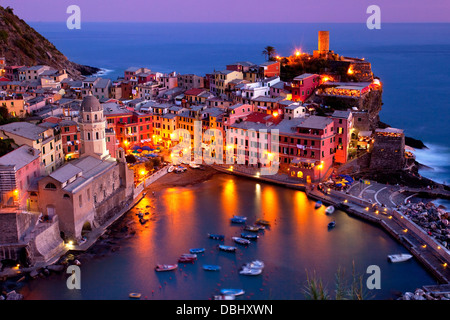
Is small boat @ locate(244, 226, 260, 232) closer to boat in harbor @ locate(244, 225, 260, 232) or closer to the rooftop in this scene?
boat in harbor @ locate(244, 225, 260, 232)

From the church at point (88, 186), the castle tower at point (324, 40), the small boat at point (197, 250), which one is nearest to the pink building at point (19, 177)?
the church at point (88, 186)

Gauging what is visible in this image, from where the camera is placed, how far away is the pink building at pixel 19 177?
61.7 ft

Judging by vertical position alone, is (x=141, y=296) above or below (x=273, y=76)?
below

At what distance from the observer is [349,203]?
2344 cm

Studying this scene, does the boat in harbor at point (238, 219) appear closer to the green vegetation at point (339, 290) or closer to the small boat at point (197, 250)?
the small boat at point (197, 250)

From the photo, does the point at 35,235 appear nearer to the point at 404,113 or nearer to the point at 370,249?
the point at 370,249

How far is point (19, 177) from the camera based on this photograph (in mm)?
19359

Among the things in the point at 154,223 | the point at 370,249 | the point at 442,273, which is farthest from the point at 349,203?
the point at 154,223

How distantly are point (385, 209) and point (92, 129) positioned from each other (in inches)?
546

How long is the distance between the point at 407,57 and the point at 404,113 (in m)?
32.6

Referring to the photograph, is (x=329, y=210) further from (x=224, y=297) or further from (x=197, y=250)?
(x=224, y=297)

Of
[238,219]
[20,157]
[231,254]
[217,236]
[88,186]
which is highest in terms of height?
[20,157]

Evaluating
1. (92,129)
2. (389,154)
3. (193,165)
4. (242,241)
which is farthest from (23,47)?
(242,241)

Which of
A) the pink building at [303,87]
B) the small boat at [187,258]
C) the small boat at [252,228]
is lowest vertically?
the small boat at [187,258]
